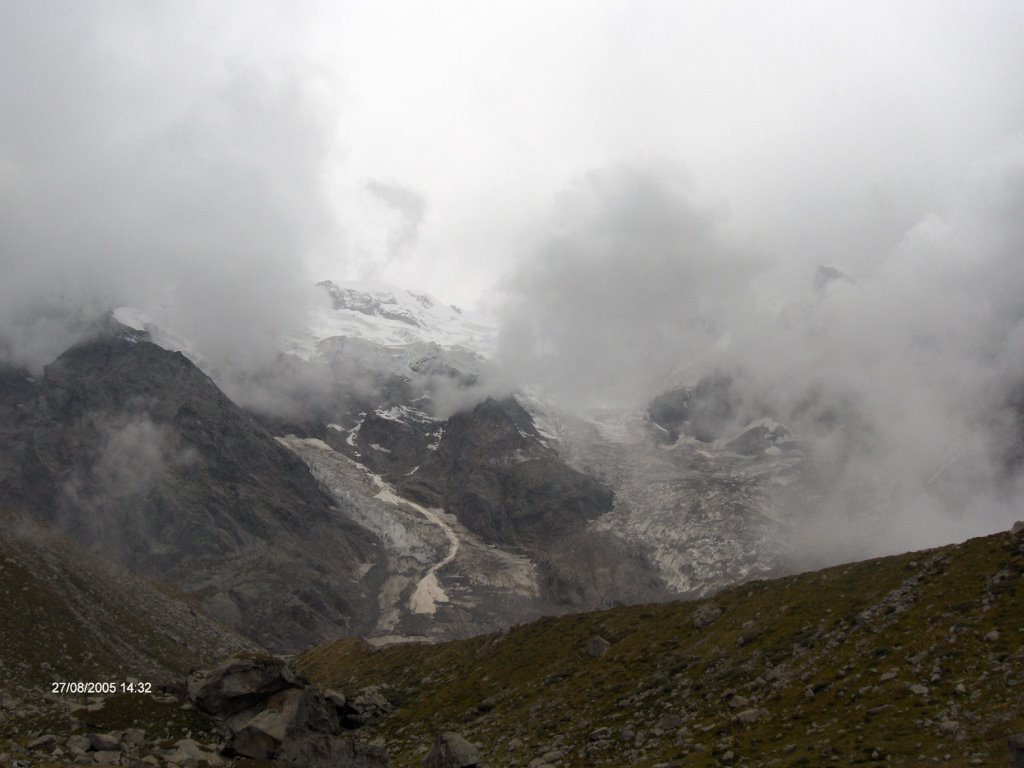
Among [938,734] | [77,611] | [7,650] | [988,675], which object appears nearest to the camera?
[938,734]

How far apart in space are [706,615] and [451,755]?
30.4 metres

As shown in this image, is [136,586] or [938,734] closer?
[938,734]

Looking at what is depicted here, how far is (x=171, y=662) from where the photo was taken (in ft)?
308

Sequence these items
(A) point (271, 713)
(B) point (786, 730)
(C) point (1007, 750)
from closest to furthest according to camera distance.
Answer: (C) point (1007, 750), (B) point (786, 730), (A) point (271, 713)

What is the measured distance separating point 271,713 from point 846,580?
1814 inches

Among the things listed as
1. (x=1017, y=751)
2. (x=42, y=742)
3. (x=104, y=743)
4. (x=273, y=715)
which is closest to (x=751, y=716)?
(x=1017, y=751)

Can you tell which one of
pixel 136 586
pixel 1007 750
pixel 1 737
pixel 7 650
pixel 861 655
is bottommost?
pixel 1007 750

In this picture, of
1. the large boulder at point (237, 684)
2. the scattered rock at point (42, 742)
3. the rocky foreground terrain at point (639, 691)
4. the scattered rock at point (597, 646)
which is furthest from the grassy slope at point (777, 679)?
the scattered rock at point (42, 742)

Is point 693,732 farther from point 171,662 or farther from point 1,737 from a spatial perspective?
point 171,662

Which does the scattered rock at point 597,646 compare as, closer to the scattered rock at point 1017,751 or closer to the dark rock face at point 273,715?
the dark rock face at point 273,715

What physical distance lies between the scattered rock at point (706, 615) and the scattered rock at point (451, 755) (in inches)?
1070

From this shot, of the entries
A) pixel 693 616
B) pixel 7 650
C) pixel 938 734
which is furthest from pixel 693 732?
pixel 7 650

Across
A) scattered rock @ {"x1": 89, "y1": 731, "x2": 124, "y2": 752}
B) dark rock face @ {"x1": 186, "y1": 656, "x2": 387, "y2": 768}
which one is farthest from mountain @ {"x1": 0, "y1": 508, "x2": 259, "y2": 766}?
dark rock face @ {"x1": 186, "y1": 656, "x2": 387, "y2": 768}

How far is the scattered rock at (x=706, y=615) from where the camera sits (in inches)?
2766
